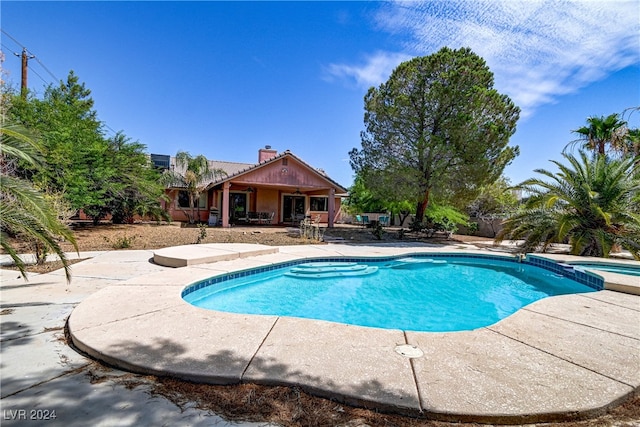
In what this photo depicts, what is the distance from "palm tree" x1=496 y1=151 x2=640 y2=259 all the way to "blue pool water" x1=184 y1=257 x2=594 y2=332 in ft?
9.00

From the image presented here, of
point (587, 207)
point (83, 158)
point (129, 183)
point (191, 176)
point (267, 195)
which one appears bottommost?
point (587, 207)

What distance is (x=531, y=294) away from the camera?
7141mm

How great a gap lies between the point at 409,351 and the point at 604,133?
71.6ft

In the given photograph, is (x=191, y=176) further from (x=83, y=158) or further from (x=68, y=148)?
(x=68, y=148)

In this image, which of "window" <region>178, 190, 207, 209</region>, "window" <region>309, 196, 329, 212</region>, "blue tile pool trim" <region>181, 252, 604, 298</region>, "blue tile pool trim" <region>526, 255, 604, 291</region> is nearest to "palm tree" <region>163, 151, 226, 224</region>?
"window" <region>178, 190, 207, 209</region>

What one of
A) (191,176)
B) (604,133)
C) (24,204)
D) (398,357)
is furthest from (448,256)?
(191,176)

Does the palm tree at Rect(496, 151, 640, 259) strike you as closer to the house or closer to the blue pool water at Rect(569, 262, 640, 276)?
the blue pool water at Rect(569, 262, 640, 276)

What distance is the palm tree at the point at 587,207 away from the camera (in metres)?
10.2

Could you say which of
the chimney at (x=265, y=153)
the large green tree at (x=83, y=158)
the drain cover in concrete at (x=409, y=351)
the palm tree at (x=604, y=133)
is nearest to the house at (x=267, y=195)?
the chimney at (x=265, y=153)

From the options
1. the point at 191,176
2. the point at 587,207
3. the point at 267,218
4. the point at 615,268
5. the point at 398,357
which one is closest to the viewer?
the point at 398,357

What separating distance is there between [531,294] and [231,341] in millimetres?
7159

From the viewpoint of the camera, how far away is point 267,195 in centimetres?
2277

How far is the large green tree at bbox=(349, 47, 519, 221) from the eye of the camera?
14.5 m

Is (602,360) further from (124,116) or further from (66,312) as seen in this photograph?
(124,116)
